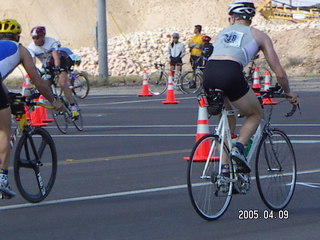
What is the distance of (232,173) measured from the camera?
26.8 ft

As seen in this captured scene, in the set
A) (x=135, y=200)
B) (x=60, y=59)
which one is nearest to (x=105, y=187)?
(x=135, y=200)

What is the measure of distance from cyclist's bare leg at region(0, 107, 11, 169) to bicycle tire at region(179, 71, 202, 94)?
1927 centimetres

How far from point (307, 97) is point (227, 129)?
54.4ft

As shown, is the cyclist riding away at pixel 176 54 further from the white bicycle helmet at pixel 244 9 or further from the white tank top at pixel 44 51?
the white bicycle helmet at pixel 244 9

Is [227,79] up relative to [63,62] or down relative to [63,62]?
up

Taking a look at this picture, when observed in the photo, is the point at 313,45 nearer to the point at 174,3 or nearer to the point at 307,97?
the point at 307,97

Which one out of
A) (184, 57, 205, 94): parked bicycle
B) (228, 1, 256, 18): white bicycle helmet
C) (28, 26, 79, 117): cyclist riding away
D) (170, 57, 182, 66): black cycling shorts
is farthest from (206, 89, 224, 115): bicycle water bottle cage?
(170, 57, 182, 66): black cycling shorts

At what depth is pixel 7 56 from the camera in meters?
8.77

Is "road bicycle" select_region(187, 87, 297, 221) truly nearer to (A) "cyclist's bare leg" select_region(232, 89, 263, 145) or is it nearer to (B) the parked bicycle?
(A) "cyclist's bare leg" select_region(232, 89, 263, 145)

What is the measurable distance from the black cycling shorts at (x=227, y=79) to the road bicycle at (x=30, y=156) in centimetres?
180

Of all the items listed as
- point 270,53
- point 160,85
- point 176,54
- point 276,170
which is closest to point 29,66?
point 270,53

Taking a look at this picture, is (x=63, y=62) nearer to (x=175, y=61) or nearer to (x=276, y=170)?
(x=276, y=170)

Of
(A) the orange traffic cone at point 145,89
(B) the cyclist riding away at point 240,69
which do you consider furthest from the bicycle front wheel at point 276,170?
(A) the orange traffic cone at point 145,89

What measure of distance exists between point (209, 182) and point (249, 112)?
2.64 feet
